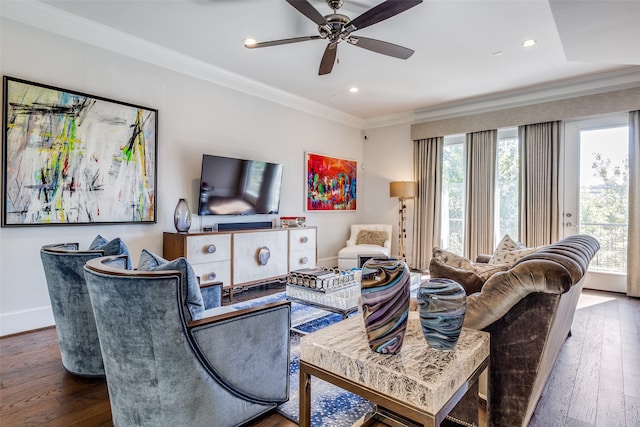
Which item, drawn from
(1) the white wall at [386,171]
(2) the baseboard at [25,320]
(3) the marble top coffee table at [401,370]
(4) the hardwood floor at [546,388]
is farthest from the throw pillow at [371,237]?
(3) the marble top coffee table at [401,370]

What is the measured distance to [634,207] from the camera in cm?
424

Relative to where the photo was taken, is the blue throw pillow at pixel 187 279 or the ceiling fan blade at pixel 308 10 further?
the ceiling fan blade at pixel 308 10

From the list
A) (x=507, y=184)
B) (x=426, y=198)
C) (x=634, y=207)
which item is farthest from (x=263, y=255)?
(x=634, y=207)

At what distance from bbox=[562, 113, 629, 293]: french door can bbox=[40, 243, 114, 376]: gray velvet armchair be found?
18.2 feet

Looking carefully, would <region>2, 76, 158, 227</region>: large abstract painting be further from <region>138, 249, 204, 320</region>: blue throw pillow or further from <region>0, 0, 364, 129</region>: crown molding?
<region>138, 249, 204, 320</region>: blue throw pillow

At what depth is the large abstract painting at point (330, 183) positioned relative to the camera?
571 cm

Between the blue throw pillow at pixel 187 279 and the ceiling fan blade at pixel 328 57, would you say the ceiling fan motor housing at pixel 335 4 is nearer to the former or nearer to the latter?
the ceiling fan blade at pixel 328 57

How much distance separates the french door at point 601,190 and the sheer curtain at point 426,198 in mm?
1767

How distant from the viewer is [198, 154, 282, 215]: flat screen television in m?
4.14

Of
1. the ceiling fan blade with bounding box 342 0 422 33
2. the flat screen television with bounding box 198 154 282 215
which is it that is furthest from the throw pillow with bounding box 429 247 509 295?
the flat screen television with bounding box 198 154 282 215

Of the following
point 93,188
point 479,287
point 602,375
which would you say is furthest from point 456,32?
point 93,188

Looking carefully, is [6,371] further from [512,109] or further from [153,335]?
[512,109]

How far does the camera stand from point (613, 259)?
450 centimetres

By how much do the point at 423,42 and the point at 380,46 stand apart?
0.91 m
